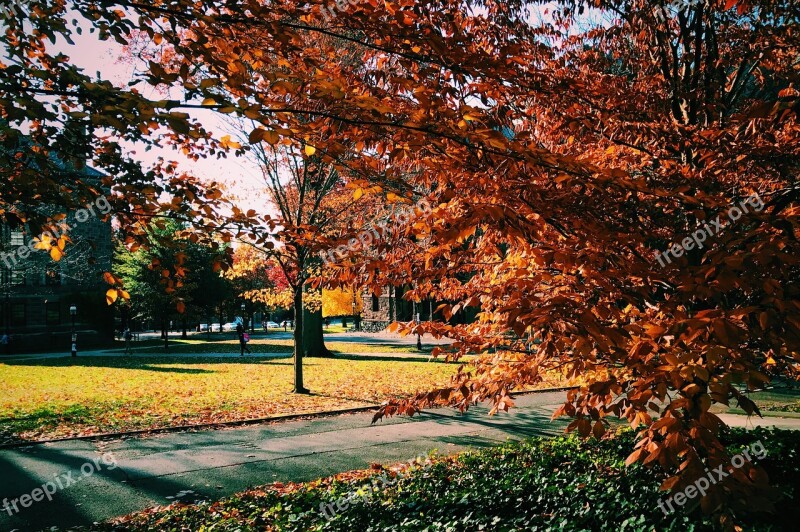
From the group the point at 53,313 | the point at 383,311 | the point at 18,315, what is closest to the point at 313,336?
the point at 383,311

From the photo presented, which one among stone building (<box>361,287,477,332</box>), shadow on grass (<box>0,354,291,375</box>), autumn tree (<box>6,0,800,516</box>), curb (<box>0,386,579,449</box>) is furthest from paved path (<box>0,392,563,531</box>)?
stone building (<box>361,287,477,332</box>)

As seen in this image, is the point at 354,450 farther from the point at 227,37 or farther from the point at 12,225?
the point at 227,37

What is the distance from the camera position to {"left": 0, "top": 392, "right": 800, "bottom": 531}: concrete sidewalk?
6484 millimetres

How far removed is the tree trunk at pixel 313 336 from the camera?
26078mm

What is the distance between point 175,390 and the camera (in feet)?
48.9

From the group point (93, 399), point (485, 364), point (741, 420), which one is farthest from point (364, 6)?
point (93, 399)

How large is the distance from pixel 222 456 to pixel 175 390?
24.8 feet

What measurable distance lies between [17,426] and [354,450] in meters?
7.44

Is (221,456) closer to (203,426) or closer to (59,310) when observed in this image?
(203,426)

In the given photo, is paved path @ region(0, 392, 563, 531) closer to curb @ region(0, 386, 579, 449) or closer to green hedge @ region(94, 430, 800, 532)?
curb @ region(0, 386, 579, 449)

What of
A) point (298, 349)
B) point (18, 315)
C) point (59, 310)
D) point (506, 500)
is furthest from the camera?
point (59, 310)

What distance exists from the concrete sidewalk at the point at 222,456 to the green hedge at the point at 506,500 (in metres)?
0.87

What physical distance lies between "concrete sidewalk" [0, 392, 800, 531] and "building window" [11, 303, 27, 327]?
36.4m

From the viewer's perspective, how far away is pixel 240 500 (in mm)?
6156
